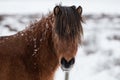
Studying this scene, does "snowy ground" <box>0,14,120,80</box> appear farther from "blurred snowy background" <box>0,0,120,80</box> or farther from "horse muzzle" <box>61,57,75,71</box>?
"horse muzzle" <box>61,57,75,71</box>

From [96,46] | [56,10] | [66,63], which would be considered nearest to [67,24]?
[56,10]

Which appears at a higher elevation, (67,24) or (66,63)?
(67,24)

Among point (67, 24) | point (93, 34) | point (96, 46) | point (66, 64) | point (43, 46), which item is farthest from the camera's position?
point (93, 34)

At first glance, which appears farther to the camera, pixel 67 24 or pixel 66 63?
pixel 67 24

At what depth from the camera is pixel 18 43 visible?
16.8ft

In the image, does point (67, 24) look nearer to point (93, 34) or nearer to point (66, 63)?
point (66, 63)

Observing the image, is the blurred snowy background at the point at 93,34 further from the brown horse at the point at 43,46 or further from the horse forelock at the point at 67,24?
the horse forelock at the point at 67,24

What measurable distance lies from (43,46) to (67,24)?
501 mm

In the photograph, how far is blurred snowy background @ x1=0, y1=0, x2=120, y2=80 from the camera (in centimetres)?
904

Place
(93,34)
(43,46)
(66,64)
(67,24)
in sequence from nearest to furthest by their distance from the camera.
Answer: (66,64) → (67,24) → (43,46) → (93,34)

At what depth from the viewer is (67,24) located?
481cm

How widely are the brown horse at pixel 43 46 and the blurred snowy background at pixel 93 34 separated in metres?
2.60

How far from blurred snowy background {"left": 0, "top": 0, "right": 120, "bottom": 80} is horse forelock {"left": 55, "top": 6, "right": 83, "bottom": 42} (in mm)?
2739

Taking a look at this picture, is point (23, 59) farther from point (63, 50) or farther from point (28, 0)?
point (28, 0)
